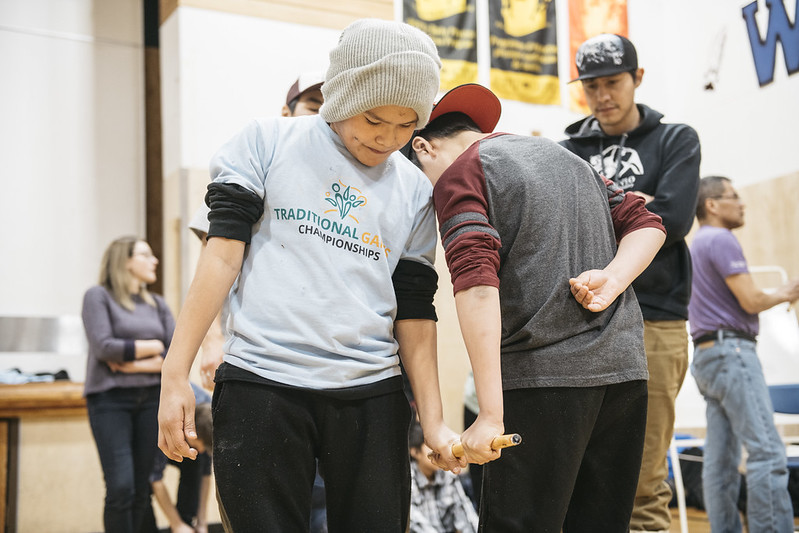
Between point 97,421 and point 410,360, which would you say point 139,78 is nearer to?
point 97,421

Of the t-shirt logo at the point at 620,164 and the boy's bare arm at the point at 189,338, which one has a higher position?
the t-shirt logo at the point at 620,164

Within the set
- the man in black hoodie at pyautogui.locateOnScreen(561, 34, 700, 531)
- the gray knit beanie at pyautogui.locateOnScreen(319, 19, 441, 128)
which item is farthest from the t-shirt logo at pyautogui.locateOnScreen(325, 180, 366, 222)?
the man in black hoodie at pyautogui.locateOnScreen(561, 34, 700, 531)

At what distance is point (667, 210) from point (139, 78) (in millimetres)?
5337

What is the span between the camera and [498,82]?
6.94 metres

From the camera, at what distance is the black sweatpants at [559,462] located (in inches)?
67.4

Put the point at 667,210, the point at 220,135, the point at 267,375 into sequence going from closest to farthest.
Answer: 1. the point at 267,375
2. the point at 667,210
3. the point at 220,135

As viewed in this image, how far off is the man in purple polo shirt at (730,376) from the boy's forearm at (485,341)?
257 centimetres

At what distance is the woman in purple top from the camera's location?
4238mm

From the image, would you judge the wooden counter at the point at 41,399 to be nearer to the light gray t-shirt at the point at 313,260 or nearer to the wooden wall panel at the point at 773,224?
the light gray t-shirt at the point at 313,260

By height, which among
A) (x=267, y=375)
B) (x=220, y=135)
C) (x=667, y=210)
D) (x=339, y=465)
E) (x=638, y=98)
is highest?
(x=638, y=98)

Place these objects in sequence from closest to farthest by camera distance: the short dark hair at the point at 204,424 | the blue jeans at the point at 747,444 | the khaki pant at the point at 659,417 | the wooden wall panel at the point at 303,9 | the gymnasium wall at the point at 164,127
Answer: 1. the khaki pant at the point at 659,417
2. the blue jeans at the point at 747,444
3. the short dark hair at the point at 204,424
4. the gymnasium wall at the point at 164,127
5. the wooden wall panel at the point at 303,9

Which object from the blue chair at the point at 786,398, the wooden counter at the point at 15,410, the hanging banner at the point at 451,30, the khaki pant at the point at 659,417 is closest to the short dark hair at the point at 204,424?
the wooden counter at the point at 15,410

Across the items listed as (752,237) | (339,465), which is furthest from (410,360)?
(752,237)

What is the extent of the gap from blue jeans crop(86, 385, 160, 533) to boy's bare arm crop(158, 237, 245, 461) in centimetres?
292
